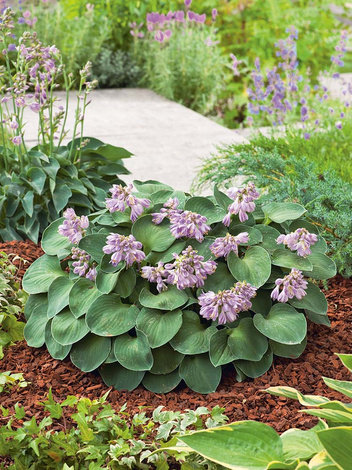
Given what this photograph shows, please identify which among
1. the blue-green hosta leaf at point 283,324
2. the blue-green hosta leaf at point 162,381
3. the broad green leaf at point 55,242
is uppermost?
the broad green leaf at point 55,242

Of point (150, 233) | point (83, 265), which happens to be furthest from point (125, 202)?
point (83, 265)

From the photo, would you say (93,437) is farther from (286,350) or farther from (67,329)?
(286,350)

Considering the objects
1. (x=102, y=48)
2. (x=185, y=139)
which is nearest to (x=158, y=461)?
(x=185, y=139)

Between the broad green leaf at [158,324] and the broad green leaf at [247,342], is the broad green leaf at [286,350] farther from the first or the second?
the broad green leaf at [158,324]

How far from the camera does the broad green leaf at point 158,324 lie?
2.38 metres

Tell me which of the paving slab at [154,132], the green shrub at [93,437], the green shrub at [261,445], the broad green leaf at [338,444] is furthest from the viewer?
the paving slab at [154,132]

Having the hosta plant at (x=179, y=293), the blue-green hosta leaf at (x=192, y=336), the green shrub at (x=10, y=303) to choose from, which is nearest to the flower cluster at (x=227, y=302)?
the hosta plant at (x=179, y=293)

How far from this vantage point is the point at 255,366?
2443mm

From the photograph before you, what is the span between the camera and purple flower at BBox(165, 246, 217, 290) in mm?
2344

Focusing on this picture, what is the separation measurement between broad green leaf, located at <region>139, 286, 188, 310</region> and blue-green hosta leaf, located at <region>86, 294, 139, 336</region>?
0.07 m

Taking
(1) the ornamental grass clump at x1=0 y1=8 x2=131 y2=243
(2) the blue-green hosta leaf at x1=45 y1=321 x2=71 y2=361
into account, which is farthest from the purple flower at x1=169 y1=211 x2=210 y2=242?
(1) the ornamental grass clump at x1=0 y1=8 x2=131 y2=243

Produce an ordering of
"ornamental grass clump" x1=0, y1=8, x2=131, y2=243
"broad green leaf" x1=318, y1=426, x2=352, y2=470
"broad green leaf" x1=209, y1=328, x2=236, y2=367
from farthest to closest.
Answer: "ornamental grass clump" x1=0, y1=8, x2=131, y2=243 < "broad green leaf" x1=209, y1=328, x2=236, y2=367 < "broad green leaf" x1=318, y1=426, x2=352, y2=470

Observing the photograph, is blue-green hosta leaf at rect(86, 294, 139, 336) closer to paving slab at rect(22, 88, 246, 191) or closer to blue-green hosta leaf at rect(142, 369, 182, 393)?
blue-green hosta leaf at rect(142, 369, 182, 393)

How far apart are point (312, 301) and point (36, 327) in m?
1.05
